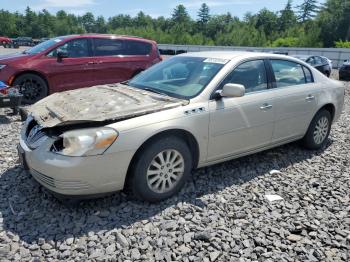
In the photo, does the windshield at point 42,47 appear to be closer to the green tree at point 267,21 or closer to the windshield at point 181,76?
→ the windshield at point 181,76

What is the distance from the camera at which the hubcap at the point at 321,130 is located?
5.48 meters

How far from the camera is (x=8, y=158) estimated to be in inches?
187

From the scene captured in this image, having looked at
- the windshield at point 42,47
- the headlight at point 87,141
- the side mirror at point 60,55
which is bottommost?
the headlight at point 87,141

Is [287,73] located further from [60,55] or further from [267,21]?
[267,21]

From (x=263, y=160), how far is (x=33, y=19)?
105 m

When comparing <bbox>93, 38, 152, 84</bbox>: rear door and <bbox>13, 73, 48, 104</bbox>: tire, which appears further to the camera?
<bbox>93, 38, 152, 84</bbox>: rear door

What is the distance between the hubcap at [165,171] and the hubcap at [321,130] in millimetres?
2711

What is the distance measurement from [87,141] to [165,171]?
905mm

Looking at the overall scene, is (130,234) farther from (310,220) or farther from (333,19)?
(333,19)

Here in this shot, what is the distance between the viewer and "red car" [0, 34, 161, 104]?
7.82m

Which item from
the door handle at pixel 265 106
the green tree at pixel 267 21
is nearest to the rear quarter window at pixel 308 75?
the door handle at pixel 265 106

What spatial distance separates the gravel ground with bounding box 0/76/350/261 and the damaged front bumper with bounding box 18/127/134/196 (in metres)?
0.33

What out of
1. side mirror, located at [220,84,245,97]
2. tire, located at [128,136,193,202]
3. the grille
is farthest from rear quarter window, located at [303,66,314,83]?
the grille

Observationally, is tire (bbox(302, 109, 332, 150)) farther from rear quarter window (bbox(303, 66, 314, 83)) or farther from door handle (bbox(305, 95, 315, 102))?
rear quarter window (bbox(303, 66, 314, 83))
